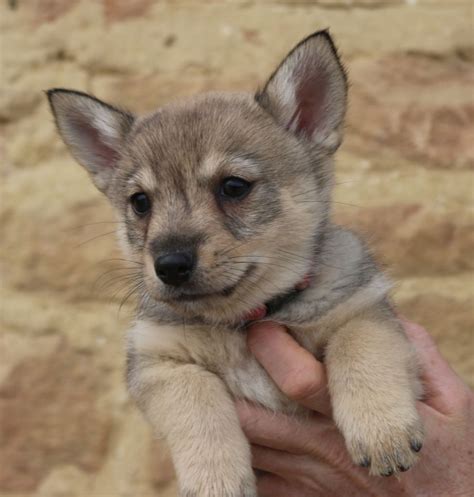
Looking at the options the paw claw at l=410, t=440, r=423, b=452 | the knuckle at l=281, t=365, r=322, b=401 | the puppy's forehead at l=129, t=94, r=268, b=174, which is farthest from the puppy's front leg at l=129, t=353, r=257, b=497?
the puppy's forehead at l=129, t=94, r=268, b=174

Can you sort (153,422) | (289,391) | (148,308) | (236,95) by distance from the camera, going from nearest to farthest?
(289,391), (153,422), (148,308), (236,95)

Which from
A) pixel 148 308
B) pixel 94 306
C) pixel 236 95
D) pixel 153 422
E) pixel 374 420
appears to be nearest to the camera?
pixel 374 420

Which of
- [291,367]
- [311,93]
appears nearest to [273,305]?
[291,367]

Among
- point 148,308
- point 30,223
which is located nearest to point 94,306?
point 30,223

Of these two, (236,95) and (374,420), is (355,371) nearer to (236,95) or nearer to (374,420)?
(374,420)

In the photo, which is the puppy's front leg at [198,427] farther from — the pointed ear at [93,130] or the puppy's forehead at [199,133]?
the pointed ear at [93,130]

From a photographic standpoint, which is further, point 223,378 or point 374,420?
point 223,378

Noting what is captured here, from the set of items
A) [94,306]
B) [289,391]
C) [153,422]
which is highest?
[289,391]

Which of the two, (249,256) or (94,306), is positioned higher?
(249,256)
